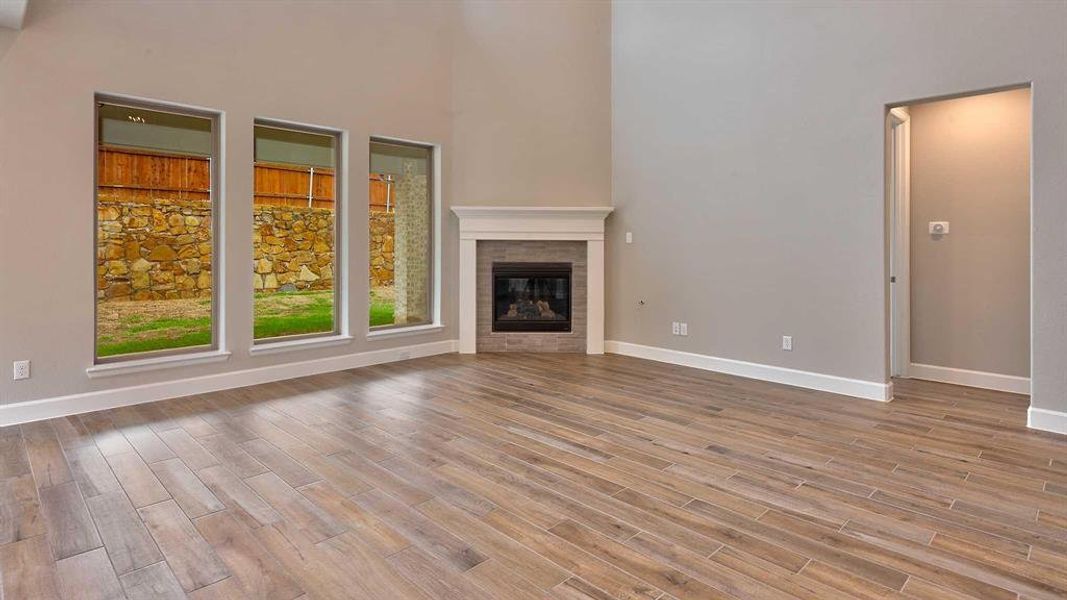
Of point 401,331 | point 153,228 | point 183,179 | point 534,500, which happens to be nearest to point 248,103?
point 183,179

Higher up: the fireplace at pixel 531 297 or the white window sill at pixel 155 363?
the fireplace at pixel 531 297

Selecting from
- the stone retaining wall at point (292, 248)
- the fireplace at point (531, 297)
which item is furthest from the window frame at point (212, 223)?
the fireplace at point (531, 297)

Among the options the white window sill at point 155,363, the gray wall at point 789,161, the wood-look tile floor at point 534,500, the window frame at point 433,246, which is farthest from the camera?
the window frame at point 433,246

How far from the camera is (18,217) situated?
3.78 meters

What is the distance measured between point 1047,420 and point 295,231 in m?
5.78

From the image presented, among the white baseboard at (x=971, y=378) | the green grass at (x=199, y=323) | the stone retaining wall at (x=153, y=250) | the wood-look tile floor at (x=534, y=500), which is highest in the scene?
the stone retaining wall at (x=153, y=250)

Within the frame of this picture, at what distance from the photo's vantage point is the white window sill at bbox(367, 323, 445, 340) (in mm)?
5762

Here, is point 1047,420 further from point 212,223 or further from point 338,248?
point 212,223

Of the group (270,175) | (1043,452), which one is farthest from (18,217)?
(1043,452)

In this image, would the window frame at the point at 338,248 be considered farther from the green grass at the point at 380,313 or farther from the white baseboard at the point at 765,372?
the white baseboard at the point at 765,372

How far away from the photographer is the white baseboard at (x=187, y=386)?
3.86 metres

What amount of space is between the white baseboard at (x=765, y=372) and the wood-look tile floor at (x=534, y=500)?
0.83 feet

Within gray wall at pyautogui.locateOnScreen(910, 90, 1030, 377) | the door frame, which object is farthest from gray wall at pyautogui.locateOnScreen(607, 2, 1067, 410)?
gray wall at pyautogui.locateOnScreen(910, 90, 1030, 377)

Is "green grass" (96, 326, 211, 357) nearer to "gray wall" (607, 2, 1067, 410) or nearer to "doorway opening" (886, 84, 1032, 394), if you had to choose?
"gray wall" (607, 2, 1067, 410)
